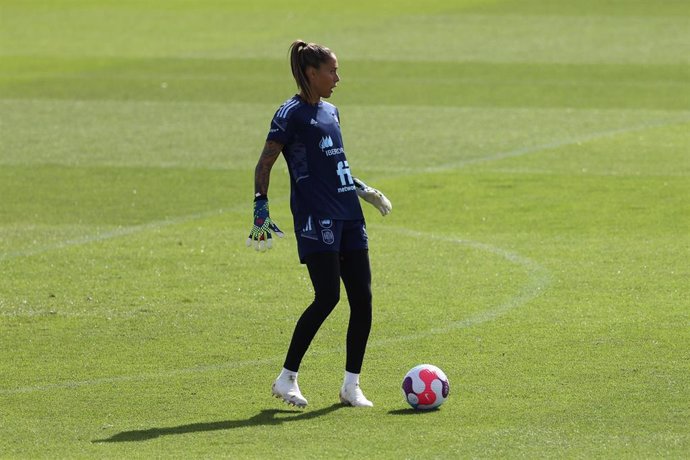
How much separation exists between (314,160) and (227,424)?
1811mm

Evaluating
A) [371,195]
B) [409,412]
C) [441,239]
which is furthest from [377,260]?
[409,412]

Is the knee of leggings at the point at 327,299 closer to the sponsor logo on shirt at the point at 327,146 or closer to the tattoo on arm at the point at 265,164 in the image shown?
the tattoo on arm at the point at 265,164

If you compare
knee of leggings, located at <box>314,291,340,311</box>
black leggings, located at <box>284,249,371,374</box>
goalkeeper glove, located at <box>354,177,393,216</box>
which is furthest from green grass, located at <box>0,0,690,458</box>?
goalkeeper glove, located at <box>354,177,393,216</box>

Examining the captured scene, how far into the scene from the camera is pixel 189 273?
14008mm

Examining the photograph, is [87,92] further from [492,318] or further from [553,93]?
[492,318]

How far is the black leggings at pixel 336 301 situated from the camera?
9508mm

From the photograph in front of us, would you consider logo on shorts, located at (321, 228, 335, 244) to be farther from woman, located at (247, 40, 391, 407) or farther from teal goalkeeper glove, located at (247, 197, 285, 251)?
teal goalkeeper glove, located at (247, 197, 285, 251)

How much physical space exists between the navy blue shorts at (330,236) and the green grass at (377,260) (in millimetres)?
1024

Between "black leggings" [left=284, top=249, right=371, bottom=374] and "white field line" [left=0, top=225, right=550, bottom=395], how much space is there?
115cm

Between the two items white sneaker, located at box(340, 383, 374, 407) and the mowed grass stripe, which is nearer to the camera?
white sneaker, located at box(340, 383, 374, 407)

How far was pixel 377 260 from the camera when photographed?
1456 centimetres

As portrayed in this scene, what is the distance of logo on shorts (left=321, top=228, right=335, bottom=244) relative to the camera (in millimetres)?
9477

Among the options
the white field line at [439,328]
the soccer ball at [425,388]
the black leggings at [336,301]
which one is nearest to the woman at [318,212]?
the black leggings at [336,301]

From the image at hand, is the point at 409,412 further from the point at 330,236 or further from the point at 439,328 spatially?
the point at 439,328
